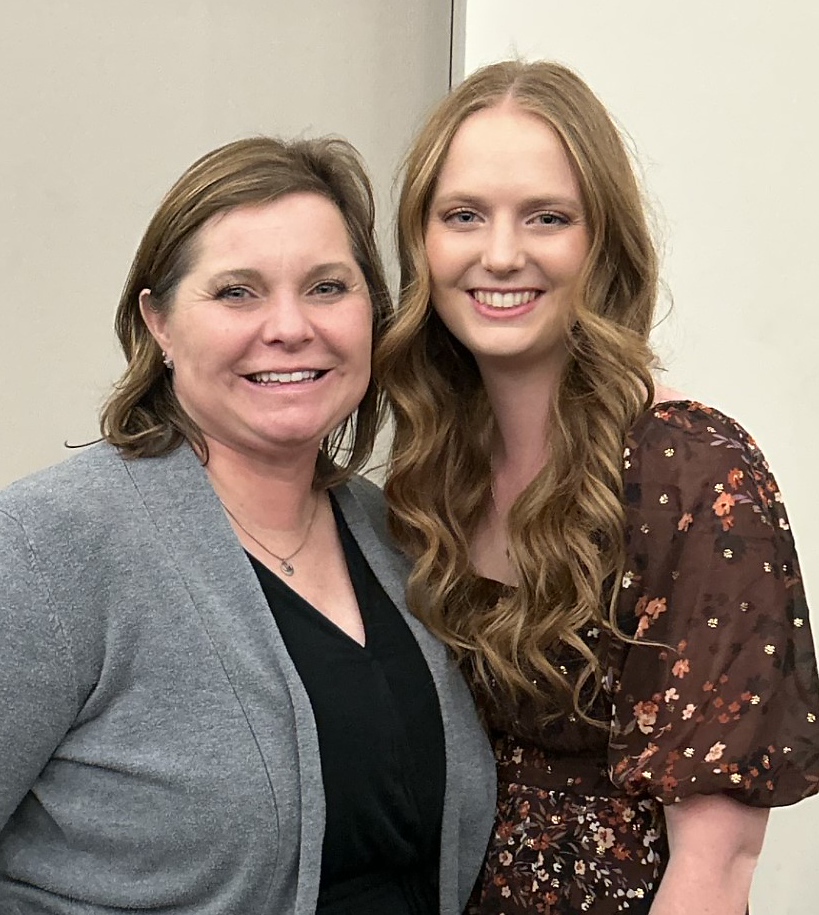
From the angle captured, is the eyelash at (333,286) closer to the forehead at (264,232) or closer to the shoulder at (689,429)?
the forehead at (264,232)

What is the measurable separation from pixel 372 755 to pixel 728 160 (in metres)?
1.35

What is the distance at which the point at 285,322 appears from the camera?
142cm

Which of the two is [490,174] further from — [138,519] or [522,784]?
[522,784]

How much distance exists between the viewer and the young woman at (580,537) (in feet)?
4.44

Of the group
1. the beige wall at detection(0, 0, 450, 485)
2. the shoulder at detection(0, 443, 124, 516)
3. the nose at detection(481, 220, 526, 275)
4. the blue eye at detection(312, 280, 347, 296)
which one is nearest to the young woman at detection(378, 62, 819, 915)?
the nose at detection(481, 220, 526, 275)

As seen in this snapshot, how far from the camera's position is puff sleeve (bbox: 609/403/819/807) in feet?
4.40

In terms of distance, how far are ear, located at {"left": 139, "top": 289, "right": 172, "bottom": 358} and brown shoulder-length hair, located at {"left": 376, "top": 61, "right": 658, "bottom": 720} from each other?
0.92 ft

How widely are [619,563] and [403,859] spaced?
1.37 feet

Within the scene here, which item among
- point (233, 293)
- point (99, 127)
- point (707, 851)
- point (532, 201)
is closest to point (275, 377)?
point (233, 293)

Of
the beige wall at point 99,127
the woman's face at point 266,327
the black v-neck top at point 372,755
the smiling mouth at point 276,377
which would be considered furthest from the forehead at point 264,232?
the beige wall at point 99,127

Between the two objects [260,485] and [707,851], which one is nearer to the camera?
[707,851]

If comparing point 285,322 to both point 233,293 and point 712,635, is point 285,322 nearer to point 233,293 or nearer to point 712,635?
point 233,293

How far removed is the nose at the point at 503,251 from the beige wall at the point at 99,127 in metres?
0.82

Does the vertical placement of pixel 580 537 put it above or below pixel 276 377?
below
